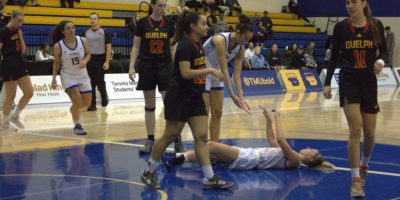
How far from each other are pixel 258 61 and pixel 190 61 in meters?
18.0

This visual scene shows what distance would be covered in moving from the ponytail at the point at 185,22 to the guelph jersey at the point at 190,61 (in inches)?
3.8

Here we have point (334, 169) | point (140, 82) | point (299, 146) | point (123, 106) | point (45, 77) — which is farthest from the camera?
point (45, 77)

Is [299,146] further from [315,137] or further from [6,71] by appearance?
[6,71]

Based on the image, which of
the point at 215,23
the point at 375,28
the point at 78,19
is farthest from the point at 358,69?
the point at 215,23

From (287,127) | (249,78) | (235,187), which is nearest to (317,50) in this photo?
(249,78)

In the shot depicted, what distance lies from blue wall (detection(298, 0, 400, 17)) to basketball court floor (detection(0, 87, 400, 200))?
21.1 metres

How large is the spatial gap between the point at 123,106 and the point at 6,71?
17.1 ft

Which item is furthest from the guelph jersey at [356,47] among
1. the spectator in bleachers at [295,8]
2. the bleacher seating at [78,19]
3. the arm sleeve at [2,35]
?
the spectator in bleachers at [295,8]

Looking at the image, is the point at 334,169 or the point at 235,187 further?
the point at 334,169

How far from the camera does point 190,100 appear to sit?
6.06 meters

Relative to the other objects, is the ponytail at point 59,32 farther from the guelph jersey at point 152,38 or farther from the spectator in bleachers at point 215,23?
the spectator in bleachers at point 215,23

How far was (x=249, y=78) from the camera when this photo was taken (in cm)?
2273

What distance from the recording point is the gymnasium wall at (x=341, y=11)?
3294 cm

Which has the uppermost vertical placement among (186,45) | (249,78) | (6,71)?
(186,45)
